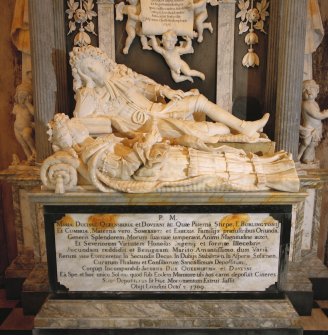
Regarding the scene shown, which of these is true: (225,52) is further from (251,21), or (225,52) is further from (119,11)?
(119,11)

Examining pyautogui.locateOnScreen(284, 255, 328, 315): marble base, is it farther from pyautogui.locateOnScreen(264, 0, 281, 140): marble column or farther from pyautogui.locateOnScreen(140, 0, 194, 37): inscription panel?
pyautogui.locateOnScreen(140, 0, 194, 37): inscription panel

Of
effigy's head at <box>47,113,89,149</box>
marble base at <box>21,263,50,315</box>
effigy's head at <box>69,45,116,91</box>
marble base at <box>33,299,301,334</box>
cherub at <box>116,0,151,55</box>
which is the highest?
cherub at <box>116,0,151,55</box>

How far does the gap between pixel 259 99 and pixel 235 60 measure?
0.47m

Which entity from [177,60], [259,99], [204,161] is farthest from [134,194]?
[259,99]

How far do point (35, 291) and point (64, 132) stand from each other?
5.44ft

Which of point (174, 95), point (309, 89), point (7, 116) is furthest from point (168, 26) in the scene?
point (7, 116)

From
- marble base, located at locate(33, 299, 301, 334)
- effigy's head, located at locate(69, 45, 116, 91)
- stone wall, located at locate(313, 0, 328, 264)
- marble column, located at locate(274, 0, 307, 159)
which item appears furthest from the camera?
stone wall, located at locate(313, 0, 328, 264)

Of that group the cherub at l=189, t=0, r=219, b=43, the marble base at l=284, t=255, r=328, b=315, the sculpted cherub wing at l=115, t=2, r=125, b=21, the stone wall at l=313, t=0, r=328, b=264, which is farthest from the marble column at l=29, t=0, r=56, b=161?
the stone wall at l=313, t=0, r=328, b=264

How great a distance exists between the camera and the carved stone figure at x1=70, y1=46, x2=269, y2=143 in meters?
3.18

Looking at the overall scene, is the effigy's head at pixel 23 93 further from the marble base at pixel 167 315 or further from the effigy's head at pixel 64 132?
the marble base at pixel 167 315

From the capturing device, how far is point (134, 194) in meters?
2.61

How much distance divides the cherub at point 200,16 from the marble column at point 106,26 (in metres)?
0.80

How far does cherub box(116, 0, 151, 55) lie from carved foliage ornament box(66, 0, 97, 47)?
0.88 ft

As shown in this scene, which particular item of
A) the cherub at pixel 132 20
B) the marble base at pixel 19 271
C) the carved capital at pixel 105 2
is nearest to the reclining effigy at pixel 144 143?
the cherub at pixel 132 20
